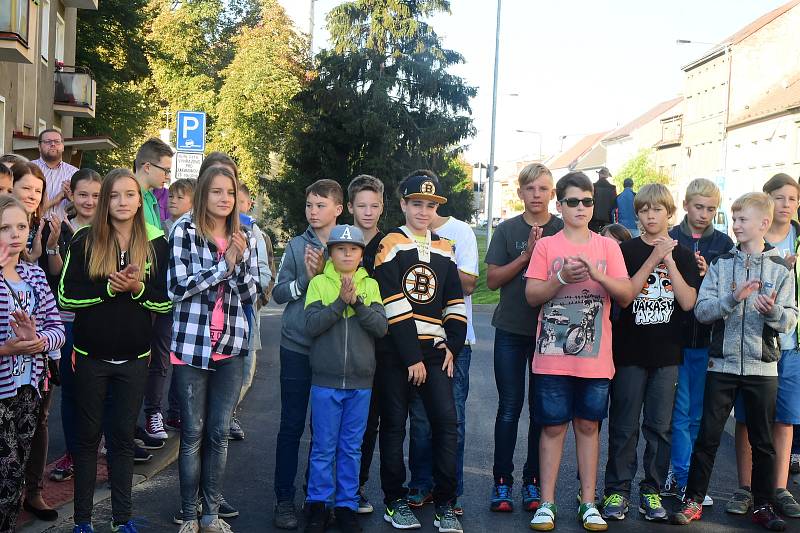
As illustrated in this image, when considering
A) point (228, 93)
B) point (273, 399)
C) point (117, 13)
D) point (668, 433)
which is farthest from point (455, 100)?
point (668, 433)

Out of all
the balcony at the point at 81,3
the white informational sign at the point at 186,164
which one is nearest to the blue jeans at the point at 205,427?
the white informational sign at the point at 186,164

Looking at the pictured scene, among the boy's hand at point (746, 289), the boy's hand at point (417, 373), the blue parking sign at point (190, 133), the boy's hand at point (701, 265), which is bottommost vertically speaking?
the boy's hand at point (417, 373)

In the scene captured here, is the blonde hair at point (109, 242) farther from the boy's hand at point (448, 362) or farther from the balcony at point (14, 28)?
the balcony at point (14, 28)

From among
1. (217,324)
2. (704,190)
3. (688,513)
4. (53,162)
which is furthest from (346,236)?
(53,162)

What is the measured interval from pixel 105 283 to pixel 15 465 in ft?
3.53

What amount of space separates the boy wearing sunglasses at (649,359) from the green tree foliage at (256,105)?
39.0 metres

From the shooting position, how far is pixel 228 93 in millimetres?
46531

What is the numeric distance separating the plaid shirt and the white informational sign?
27.9 ft

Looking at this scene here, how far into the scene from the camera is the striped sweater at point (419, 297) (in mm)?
5730

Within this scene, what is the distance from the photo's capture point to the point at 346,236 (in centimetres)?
554

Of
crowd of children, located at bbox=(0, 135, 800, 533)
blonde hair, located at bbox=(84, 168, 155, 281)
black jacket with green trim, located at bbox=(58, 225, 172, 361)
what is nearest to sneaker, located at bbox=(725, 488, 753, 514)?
crowd of children, located at bbox=(0, 135, 800, 533)

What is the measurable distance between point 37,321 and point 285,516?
1.88 metres

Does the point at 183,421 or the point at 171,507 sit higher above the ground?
the point at 183,421

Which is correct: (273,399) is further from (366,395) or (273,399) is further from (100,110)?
(100,110)
